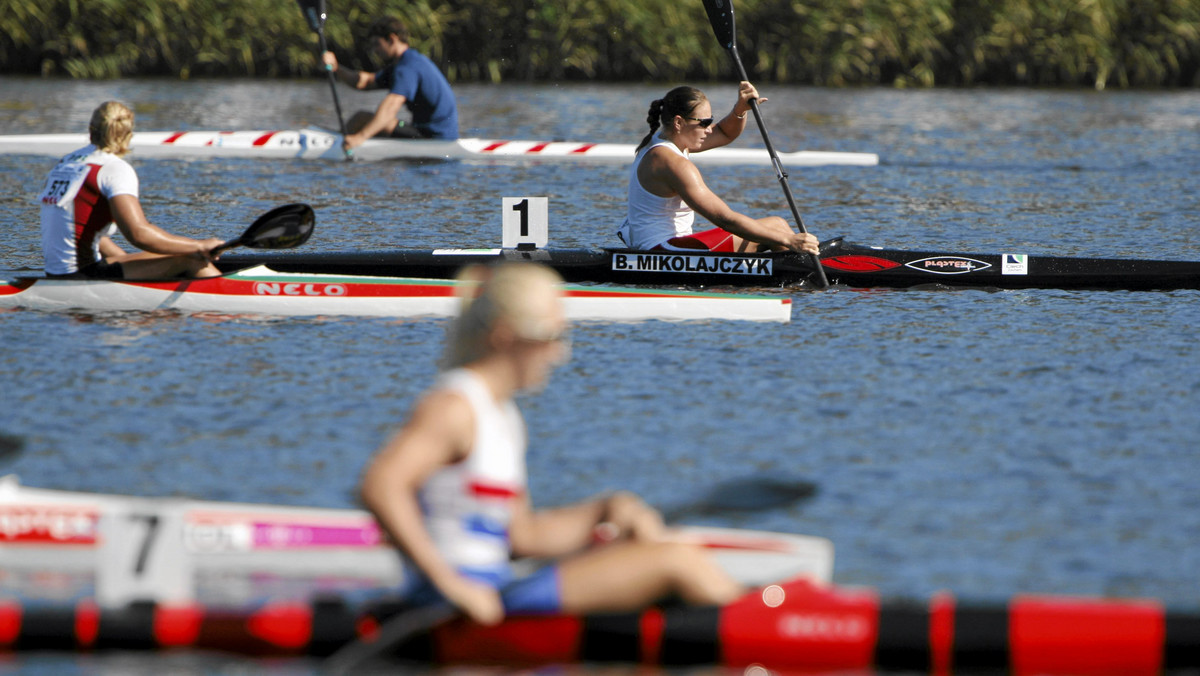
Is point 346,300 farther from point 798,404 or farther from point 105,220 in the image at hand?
point 798,404

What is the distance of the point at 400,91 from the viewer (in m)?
15.1

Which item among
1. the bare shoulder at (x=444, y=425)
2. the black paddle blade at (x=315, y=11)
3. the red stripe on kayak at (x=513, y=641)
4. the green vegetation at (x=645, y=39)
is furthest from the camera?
the green vegetation at (x=645, y=39)

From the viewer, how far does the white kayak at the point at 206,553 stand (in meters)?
4.22

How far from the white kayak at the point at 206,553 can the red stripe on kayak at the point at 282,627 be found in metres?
0.38

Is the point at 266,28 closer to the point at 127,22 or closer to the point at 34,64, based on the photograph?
the point at 127,22

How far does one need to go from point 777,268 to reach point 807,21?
17.1 meters

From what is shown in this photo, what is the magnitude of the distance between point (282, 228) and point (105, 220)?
38.6 inches

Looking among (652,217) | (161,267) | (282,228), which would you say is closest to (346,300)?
(282,228)

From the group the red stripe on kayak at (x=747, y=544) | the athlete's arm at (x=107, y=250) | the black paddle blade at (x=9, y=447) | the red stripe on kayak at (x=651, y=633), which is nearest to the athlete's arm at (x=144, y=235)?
the athlete's arm at (x=107, y=250)

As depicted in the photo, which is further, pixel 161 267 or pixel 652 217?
pixel 652 217

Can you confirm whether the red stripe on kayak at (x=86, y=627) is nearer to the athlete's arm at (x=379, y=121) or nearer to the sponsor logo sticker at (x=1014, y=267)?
the sponsor logo sticker at (x=1014, y=267)

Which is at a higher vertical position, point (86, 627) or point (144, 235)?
point (144, 235)

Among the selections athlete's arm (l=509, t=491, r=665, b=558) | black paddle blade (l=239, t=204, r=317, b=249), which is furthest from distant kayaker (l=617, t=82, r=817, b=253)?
athlete's arm (l=509, t=491, r=665, b=558)

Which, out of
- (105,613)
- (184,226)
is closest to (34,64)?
(184,226)
